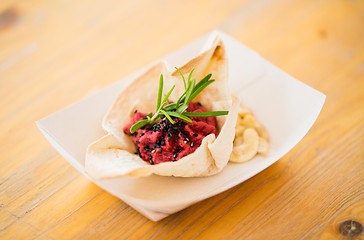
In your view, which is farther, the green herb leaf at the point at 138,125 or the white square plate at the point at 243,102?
the green herb leaf at the point at 138,125

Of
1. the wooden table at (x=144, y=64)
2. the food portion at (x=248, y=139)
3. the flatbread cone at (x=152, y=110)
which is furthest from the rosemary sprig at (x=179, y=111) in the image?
the wooden table at (x=144, y=64)

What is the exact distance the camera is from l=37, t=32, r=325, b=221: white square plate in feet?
5.52

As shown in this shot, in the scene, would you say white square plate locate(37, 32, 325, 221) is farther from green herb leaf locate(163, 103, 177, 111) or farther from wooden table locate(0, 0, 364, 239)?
green herb leaf locate(163, 103, 177, 111)


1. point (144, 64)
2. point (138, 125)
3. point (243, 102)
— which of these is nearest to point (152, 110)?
point (138, 125)

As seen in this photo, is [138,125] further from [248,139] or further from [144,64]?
[144,64]

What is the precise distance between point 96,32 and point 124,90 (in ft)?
4.17

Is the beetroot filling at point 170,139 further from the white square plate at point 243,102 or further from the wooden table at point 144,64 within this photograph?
the wooden table at point 144,64

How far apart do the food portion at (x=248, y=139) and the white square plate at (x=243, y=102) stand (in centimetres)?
4

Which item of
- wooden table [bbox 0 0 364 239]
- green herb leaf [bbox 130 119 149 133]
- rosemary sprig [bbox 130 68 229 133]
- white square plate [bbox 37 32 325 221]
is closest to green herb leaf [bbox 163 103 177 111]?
rosemary sprig [bbox 130 68 229 133]

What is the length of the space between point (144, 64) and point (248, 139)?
4.11 feet

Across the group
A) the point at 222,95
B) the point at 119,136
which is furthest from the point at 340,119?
the point at 119,136

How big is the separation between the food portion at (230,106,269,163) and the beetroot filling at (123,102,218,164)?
21 centimetres

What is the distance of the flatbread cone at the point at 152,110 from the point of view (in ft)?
5.43

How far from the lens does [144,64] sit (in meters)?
2.78
